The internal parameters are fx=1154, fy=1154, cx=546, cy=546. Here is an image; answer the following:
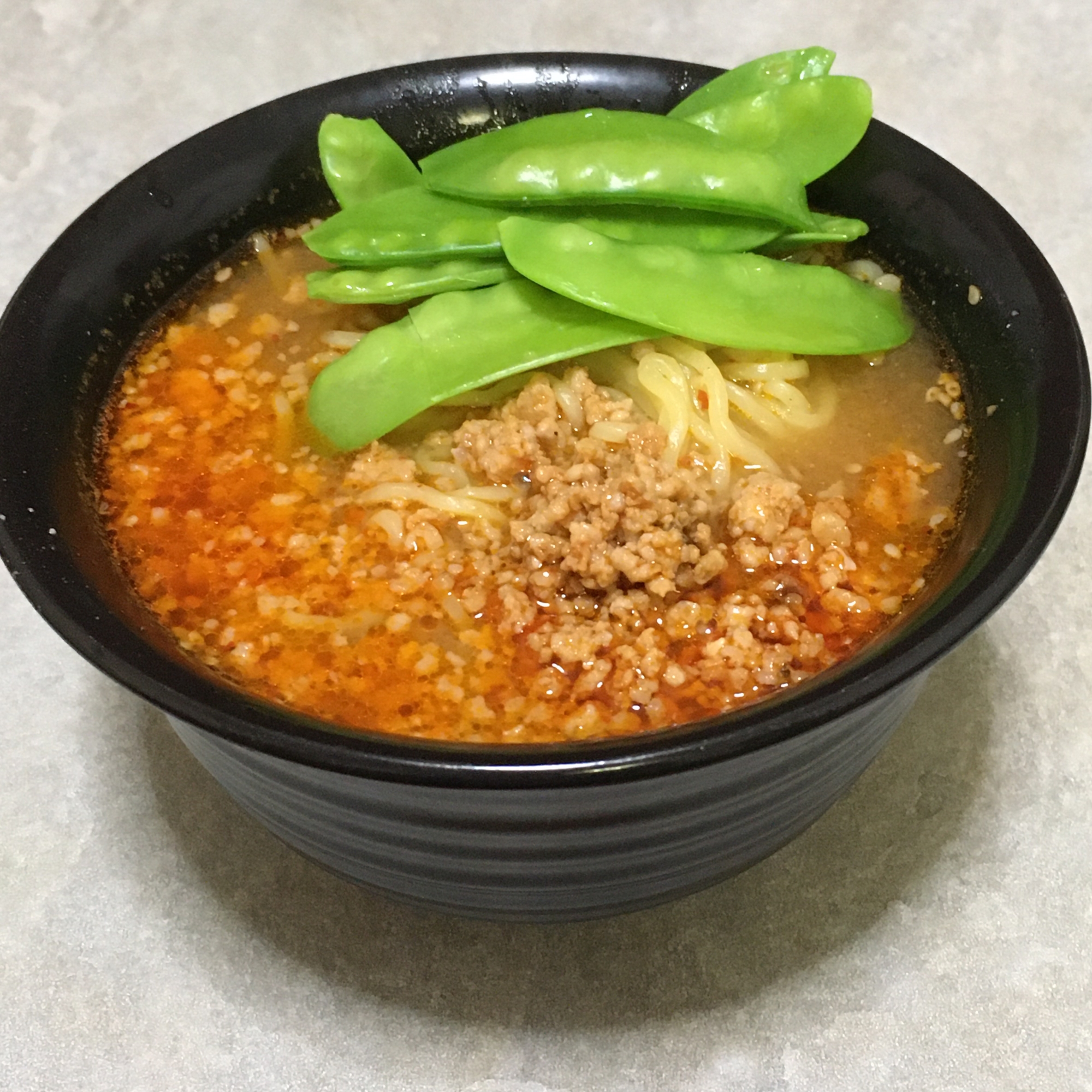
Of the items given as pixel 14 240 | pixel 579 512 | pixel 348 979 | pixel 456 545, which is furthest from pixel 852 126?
pixel 14 240

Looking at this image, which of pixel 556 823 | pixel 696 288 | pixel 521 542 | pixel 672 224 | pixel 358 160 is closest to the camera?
pixel 556 823

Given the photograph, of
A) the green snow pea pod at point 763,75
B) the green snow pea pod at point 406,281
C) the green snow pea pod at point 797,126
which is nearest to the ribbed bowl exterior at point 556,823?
the green snow pea pod at point 406,281

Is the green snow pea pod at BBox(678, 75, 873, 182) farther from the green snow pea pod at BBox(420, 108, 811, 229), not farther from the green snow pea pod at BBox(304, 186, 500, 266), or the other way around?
the green snow pea pod at BBox(304, 186, 500, 266)

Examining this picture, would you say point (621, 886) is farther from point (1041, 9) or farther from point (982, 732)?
point (1041, 9)

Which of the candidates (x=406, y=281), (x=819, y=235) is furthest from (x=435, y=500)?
(x=819, y=235)

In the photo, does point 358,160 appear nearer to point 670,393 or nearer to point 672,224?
point 672,224

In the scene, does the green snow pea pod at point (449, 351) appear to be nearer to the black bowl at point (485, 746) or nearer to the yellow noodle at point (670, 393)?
the yellow noodle at point (670, 393)

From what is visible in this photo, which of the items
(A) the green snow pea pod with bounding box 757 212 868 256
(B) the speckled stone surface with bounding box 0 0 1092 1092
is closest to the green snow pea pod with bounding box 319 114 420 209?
(A) the green snow pea pod with bounding box 757 212 868 256
